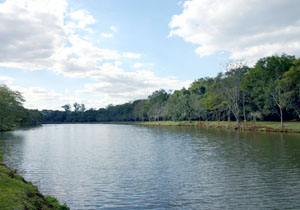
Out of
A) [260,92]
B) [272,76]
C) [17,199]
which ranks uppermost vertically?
[272,76]

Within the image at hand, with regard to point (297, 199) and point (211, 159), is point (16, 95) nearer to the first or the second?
point (211, 159)

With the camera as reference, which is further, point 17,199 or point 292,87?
point 292,87

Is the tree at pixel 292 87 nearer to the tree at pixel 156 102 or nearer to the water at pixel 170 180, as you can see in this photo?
the water at pixel 170 180

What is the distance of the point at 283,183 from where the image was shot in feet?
54.7

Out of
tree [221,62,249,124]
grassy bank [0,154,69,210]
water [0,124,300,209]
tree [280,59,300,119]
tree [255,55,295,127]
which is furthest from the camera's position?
tree [221,62,249,124]

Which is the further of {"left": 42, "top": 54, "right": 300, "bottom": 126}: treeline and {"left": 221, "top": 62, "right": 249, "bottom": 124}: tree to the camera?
{"left": 221, "top": 62, "right": 249, "bottom": 124}: tree

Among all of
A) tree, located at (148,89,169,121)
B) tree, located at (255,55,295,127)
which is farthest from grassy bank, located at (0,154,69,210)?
tree, located at (148,89,169,121)

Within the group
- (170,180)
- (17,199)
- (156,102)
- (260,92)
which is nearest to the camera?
(17,199)

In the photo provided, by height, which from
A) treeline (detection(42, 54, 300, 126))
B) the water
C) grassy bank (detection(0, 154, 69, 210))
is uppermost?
treeline (detection(42, 54, 300, 126))

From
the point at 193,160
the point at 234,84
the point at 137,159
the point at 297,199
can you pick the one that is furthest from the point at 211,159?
the point at 234,84

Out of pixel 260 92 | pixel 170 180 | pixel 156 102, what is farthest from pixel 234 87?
pixel 156 102

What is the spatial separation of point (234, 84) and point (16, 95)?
243 ft

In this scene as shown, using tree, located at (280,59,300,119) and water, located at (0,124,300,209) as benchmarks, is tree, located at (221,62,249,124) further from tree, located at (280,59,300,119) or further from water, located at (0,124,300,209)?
water, located at (0,124,300,209)

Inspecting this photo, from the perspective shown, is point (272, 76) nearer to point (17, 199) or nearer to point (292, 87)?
point (292, 87)
